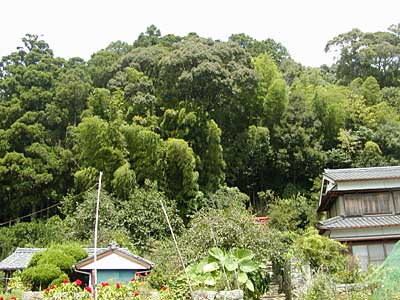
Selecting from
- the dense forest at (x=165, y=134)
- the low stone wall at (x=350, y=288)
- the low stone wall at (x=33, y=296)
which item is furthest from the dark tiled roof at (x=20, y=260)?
the low stone wall at (x=350, y=288)

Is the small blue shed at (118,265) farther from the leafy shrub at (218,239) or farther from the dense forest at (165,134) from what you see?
the dense forest at (165,134)

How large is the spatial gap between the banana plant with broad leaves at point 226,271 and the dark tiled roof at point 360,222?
16.8 ft

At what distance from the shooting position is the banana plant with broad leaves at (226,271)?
337 inches

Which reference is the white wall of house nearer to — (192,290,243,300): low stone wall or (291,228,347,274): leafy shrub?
(291,228,347,274): leafy shrub

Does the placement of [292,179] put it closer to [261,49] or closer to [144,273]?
[261,49]

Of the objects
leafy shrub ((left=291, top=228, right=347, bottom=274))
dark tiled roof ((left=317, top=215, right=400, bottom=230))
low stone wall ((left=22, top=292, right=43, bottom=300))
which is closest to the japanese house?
dark tiled roof ((left=317, top=215, right=400, bottom=230))

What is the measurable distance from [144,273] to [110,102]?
32.7 ft

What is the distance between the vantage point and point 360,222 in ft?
48.7

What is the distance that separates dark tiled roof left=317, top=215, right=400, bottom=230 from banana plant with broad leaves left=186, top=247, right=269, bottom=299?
16.8 feet

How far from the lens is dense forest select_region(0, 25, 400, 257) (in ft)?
63.8

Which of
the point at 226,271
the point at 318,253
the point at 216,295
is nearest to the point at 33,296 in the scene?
the point at 216,295

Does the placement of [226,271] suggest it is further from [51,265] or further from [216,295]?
[51,265]

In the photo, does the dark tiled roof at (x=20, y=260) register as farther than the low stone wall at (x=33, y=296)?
Yes

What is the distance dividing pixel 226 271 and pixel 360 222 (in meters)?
7.24
